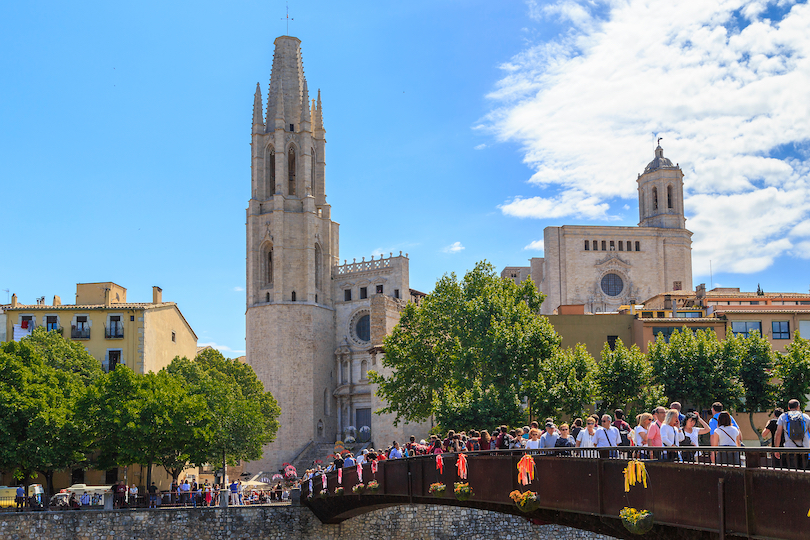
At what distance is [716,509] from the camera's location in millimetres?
13281

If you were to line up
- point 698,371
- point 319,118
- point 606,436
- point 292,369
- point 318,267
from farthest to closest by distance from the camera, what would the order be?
point 319,118
point 318,267
point 292,369
point 698,371
point 606,436

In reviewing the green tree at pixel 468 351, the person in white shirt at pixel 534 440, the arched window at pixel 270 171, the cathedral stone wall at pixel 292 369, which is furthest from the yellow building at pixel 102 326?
the person in white shirt at pixel 534 440

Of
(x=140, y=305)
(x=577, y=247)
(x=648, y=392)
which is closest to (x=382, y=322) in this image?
(x=140, y=305)

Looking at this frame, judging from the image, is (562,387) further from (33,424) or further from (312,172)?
(312,172)

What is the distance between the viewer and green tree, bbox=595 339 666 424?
38156mm

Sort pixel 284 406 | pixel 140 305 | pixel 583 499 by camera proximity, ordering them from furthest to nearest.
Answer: pixel 284 406
pixel 140 305
pixel 583 499

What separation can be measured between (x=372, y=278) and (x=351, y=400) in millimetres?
11839

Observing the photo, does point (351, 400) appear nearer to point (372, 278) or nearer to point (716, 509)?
point (372, 278)

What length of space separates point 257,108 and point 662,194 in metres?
43.9

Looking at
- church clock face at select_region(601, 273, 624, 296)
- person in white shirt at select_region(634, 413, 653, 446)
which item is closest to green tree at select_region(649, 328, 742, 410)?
person in white shirt at select_region(634, 413, 653, 446)

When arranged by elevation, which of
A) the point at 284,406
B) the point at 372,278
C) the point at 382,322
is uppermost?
the point at 372,278

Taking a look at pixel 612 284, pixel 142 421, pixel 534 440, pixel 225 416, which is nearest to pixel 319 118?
pixel 612 284

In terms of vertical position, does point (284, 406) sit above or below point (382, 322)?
below

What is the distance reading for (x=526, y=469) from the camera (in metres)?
17.6
